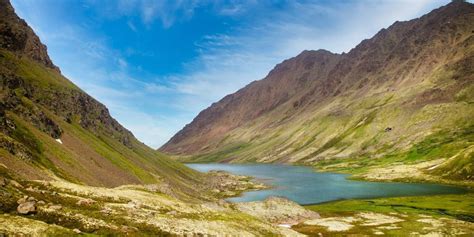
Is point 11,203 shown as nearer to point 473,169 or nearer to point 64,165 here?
point 64,165

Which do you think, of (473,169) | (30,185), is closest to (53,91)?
(30,185)

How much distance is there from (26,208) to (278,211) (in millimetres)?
82861

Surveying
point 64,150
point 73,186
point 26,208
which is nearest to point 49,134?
point 64,150

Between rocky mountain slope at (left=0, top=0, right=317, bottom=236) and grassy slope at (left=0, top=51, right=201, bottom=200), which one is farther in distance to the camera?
grassy slope at (left=0, top=51, right=201, bottom=200)

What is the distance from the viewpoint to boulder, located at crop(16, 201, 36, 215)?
39400 mm

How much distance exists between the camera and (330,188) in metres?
198

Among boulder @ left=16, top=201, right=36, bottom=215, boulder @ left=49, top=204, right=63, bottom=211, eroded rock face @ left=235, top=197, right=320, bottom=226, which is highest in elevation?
boulder @ left=16, top=201, right=36, bottom=215

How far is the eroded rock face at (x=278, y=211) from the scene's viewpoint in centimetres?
10812

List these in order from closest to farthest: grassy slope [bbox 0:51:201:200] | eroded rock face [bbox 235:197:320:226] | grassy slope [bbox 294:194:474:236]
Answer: grassy slope [bbox 294:194:474:236], grassy slope [bbox 0:51:201:200], eroded rock face [bbox 235:197:320:226]

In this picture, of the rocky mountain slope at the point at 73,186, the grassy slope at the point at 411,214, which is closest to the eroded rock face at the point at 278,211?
the rocky mountain slope at the point at 73,186

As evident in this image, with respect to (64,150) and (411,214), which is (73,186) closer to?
(64,150)

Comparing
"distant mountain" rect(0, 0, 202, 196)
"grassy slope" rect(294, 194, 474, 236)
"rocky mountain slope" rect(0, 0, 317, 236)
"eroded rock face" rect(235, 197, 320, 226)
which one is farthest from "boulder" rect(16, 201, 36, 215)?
"eroded rock face" rect(235, 197, 320, 226)

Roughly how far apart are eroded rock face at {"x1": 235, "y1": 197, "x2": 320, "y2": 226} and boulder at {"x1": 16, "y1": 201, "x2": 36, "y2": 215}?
74.0m

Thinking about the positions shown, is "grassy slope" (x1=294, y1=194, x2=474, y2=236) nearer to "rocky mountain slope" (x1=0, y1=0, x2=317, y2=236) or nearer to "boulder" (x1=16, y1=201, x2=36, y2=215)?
"rocky mountain slope" (x1=0, y1=0, x2=317, y2=236)
